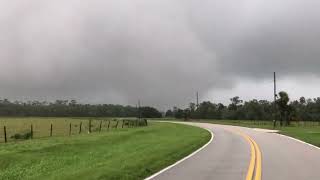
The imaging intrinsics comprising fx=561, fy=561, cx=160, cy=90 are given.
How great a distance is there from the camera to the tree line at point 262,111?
9569cm

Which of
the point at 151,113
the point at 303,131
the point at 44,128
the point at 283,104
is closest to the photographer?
the point at 303,131

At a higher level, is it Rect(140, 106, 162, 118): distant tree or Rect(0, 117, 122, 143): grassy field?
Rect(140, 106, 162, 118): distant tree

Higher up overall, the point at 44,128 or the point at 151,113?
the point at 151,113

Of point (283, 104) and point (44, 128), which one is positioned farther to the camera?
point (283, 104)

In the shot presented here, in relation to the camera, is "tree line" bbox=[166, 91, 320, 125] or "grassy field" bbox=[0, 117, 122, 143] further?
"tree line" bbox=[166, 91, 320, 125]

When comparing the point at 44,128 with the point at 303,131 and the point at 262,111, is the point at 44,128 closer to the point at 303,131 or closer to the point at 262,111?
the point at 303,131

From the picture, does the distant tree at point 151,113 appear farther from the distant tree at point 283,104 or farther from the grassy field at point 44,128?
the grassy field at point 44,128

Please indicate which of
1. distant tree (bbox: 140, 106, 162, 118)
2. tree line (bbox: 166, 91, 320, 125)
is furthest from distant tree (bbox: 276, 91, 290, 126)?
distant tree (bbox: 140, 106, 162, 118)

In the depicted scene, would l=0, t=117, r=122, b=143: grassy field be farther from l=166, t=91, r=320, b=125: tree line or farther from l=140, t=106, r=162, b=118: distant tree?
l=140, t=106, r=162, b=118: distant tree

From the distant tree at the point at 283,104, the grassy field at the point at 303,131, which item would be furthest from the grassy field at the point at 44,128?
the distant tree at the point at 283,104

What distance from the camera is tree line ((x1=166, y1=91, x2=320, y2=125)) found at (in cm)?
9569

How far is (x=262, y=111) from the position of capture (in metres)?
160

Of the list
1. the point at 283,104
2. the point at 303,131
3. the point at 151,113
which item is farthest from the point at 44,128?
the point at 151,113

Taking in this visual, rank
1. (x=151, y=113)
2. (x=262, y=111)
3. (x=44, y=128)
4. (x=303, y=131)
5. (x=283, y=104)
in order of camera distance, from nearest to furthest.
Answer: (x=303, y=131) → (x=44, y=128) → (x=283, y=104) → (x=262, y=111) → (x=151, y=113)
